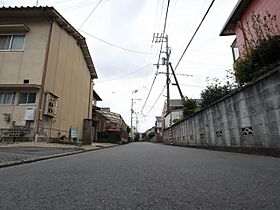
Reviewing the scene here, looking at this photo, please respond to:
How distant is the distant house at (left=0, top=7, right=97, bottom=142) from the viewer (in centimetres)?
1202

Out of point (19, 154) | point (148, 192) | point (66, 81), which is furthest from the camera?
point (66, 81)

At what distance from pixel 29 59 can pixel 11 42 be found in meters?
1.93

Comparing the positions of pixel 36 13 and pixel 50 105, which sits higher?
pixel 36 13

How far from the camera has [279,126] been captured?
4.91 metres

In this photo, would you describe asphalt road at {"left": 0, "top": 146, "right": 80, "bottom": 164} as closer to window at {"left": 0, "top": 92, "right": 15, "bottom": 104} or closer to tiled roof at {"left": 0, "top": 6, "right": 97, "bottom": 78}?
window at {"left": 0, "top": 92, "right": 15, "bottom": 104}

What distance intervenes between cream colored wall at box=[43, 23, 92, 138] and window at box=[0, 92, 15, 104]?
6.46ft

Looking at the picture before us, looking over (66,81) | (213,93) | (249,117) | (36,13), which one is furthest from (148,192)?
(66,81)

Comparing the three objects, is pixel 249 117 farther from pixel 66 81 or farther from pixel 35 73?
pixel 66 81

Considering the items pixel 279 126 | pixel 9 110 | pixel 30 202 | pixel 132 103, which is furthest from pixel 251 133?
pixel 132 103

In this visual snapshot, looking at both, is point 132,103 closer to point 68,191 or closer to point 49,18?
point 49,18

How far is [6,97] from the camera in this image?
12531 millimetres

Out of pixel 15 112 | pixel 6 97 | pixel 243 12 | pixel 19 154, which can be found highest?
pixel 243 12

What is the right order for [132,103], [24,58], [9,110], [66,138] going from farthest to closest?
[132,103]
[66,138]
[24,58]
[9,110]

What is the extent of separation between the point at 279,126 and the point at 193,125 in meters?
7.92
